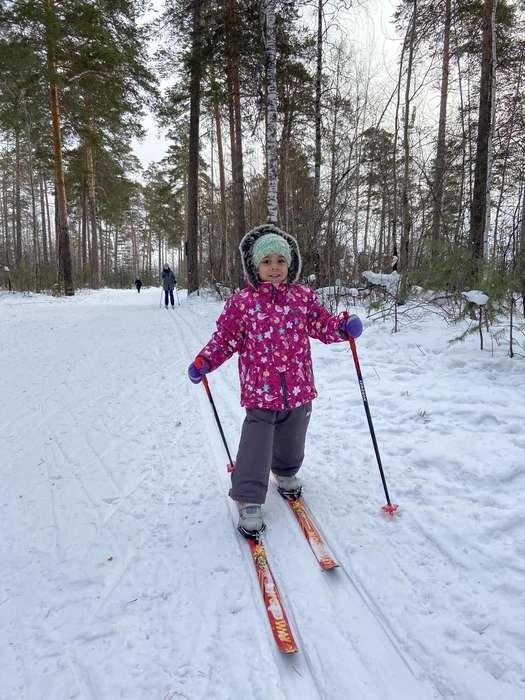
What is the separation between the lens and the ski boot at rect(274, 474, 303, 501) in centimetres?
259

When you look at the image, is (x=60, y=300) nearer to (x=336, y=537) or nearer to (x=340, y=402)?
(x=340, y=402)

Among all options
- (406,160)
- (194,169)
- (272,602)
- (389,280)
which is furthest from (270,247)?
(194,169)

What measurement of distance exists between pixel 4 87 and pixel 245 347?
18148 mm

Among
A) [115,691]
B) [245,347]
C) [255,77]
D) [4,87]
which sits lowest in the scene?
[115,691]

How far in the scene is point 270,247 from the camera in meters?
2.31

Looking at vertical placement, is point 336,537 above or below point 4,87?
below

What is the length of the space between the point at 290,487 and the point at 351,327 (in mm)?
1143

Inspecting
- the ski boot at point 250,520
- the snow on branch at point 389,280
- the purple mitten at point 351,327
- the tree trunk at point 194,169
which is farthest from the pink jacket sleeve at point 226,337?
the tree trunk at point 194,169

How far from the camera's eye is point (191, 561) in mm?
2062

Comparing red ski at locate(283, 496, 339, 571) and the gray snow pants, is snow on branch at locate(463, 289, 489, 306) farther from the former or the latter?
red ski at locate(283, 496, 339, 571)

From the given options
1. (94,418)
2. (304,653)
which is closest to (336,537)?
(304,653)

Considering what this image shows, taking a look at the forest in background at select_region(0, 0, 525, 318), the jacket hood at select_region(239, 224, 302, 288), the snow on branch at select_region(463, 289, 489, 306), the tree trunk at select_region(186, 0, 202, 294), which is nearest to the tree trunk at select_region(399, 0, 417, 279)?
the forest in background at select_region(0, 0, 525, 318)

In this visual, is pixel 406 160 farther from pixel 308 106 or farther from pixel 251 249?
pixel 251 249

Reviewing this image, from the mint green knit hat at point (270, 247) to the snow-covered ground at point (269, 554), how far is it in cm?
161
